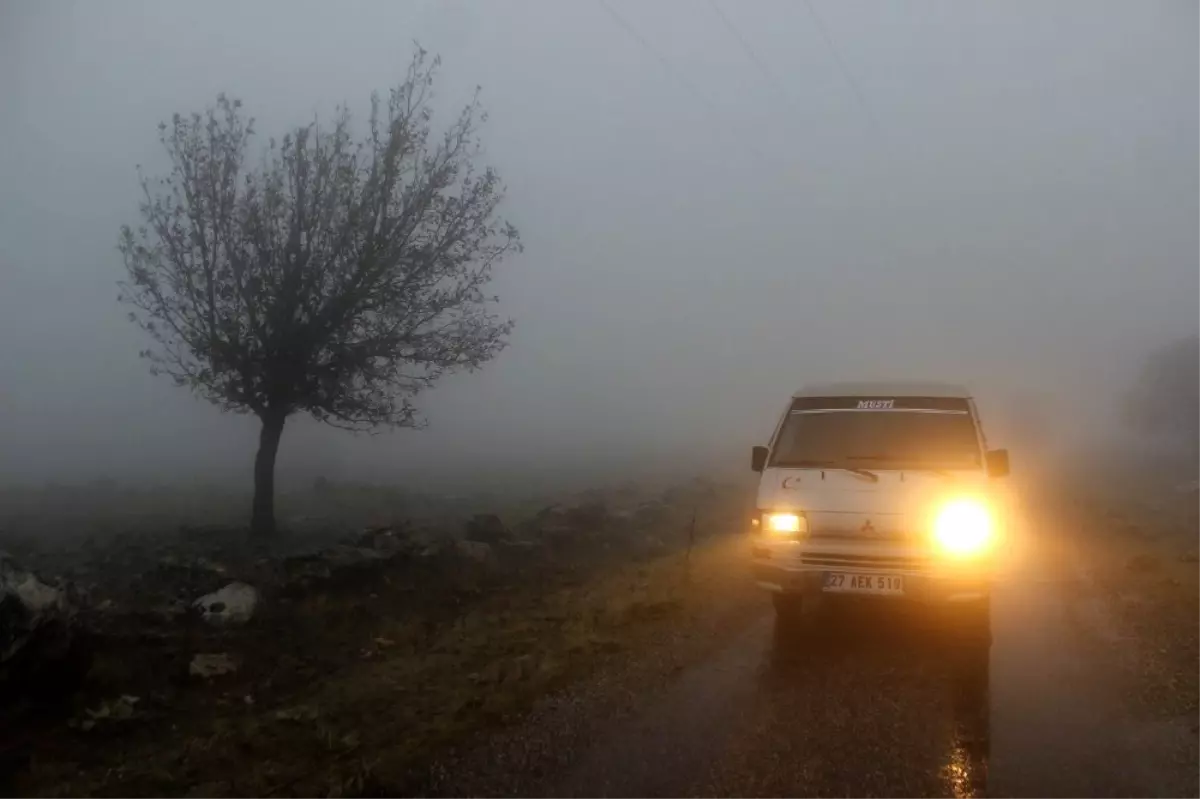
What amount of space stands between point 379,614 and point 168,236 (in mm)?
8484

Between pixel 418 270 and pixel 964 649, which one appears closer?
pixel 964 649

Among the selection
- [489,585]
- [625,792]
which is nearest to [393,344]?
[489,585]

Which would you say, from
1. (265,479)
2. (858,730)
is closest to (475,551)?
(265,479)

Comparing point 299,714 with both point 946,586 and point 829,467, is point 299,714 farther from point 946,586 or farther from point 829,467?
point 946,586

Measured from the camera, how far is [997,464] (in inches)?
340

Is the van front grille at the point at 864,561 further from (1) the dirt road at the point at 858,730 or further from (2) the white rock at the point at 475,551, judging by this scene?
(2) the white rock at the point at 475,551

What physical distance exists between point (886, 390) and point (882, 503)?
1.98 metres

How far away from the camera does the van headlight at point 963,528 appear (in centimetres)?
768

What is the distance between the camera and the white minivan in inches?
304

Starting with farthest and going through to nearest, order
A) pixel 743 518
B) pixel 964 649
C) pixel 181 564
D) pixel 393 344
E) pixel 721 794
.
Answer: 1. pixel 743 518
2. pixel 393 344
3. pixel 181 564
4. pixel 964 649
5. pixel 721 794

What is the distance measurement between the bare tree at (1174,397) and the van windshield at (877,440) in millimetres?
70132

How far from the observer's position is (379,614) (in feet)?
35.8

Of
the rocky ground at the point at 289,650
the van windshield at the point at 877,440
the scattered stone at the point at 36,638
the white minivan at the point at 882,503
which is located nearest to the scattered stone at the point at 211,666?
the rocky ground at the point at 289,650

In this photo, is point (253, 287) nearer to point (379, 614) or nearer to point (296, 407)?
point (296, 407)
